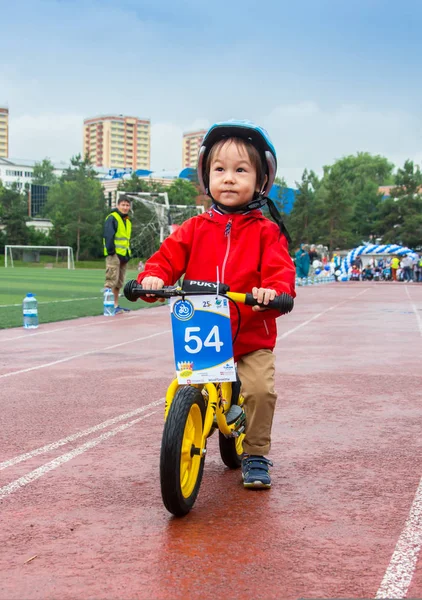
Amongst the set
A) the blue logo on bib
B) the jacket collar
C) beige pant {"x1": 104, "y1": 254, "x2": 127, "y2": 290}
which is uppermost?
the jacket collar

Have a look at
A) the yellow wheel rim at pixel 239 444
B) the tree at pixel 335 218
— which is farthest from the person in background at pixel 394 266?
the yellow wheel rim at pixel 239 444

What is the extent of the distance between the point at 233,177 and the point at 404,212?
79893mm

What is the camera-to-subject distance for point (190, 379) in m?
4.02

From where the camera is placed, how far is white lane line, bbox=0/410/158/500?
4.35 m

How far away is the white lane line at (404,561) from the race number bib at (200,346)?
107 centimetres

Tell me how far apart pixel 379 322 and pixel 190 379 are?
12.0 metres

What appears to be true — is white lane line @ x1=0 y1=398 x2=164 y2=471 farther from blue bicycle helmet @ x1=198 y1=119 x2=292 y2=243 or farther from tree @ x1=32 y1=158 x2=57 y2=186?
tree @ x1=32 y1=158 x2=57 y2=186

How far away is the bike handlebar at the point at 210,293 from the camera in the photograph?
3820 mm

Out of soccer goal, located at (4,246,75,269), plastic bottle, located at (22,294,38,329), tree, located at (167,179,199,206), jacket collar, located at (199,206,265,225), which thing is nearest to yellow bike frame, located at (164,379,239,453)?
jacket collar, located at (199,206,265,225)

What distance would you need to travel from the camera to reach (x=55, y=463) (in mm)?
4898

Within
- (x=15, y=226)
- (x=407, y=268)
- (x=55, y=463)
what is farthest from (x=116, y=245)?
(x=15, y=226)

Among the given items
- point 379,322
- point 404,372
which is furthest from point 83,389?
point 379,322

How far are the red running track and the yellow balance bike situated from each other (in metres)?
0.19

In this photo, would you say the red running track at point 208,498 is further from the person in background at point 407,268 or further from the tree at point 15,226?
the tree at point 15,226
